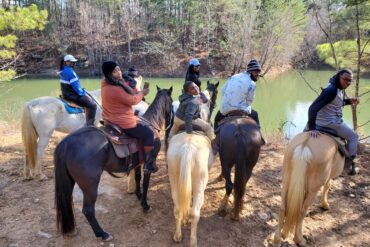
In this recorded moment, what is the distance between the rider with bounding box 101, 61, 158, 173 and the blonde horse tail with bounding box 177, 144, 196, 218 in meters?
0.82

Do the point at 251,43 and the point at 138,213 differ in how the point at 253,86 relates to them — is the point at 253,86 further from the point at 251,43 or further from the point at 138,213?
the point at 251,43

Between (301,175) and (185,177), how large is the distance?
1.41 metres

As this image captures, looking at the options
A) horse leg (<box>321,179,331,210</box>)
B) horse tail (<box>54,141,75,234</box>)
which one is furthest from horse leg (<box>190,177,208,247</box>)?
horse leg (<box>321,179,331,210</box>)

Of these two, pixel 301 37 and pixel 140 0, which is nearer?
pixel 301 37

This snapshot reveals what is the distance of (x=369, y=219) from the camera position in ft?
14.6

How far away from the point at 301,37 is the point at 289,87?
7.50 meters

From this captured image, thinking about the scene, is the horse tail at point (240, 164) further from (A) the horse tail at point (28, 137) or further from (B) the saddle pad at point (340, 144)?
(A) the horse tail at point (28, 137)

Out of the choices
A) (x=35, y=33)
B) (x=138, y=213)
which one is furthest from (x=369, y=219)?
(x=35, y=33)

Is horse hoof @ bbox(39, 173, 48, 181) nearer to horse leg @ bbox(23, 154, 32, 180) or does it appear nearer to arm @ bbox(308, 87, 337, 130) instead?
horse leg @ bbox(23, 154, 32, 180)

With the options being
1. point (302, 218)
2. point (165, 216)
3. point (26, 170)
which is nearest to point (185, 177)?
point (165, 216)

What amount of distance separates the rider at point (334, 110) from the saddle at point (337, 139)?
31mm

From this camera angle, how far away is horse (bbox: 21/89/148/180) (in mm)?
5387

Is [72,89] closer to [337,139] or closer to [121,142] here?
[121,142]

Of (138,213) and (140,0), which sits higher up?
(140,0)
